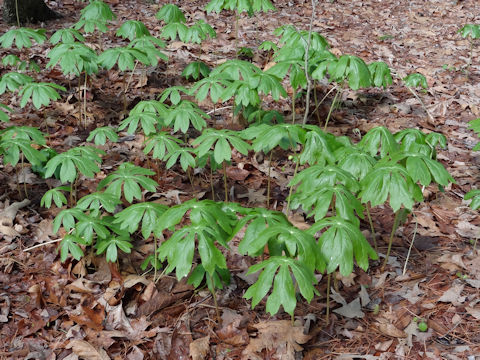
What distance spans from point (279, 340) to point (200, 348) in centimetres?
38

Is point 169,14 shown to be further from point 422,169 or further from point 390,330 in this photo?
point 390,330

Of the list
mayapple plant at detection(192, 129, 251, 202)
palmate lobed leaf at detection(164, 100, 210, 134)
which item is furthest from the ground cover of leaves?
mayapple plant at detection(192, 129, 251, 202)

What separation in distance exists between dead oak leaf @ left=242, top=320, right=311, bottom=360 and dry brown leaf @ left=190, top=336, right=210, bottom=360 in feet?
0.61

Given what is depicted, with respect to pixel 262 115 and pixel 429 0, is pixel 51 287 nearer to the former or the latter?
pixel 262 115

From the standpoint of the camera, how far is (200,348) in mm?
2207

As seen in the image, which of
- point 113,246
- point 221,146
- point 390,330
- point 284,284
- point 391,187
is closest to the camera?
point 284,284

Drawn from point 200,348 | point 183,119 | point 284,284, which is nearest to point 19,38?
point 183,119

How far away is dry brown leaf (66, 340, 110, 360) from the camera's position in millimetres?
2162

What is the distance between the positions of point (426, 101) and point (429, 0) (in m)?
3.78

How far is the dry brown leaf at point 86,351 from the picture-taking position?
2162 mm

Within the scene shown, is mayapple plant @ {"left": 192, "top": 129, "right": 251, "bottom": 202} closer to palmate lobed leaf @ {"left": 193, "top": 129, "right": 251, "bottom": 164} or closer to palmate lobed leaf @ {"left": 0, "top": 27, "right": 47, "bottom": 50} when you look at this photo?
palmate lobed leaf @ {"left": 193, "top": 129, "right": 251, "bottom": 164}

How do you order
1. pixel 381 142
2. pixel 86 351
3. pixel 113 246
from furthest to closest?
pixel 381 142, pixel 113 246, pixel 86 351

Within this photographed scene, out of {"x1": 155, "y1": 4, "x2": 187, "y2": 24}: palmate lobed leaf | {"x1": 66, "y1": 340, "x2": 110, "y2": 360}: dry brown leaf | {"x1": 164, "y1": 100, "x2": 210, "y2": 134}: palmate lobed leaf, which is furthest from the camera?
{"x1": 155, "y1": 4, "x2": 187, "y2": 24}: palmate lobed leaf

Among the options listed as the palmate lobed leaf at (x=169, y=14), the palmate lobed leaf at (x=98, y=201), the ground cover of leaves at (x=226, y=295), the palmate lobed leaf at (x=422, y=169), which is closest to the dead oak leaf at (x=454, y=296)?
the ground cover of leaves at (x=226, y=295)
